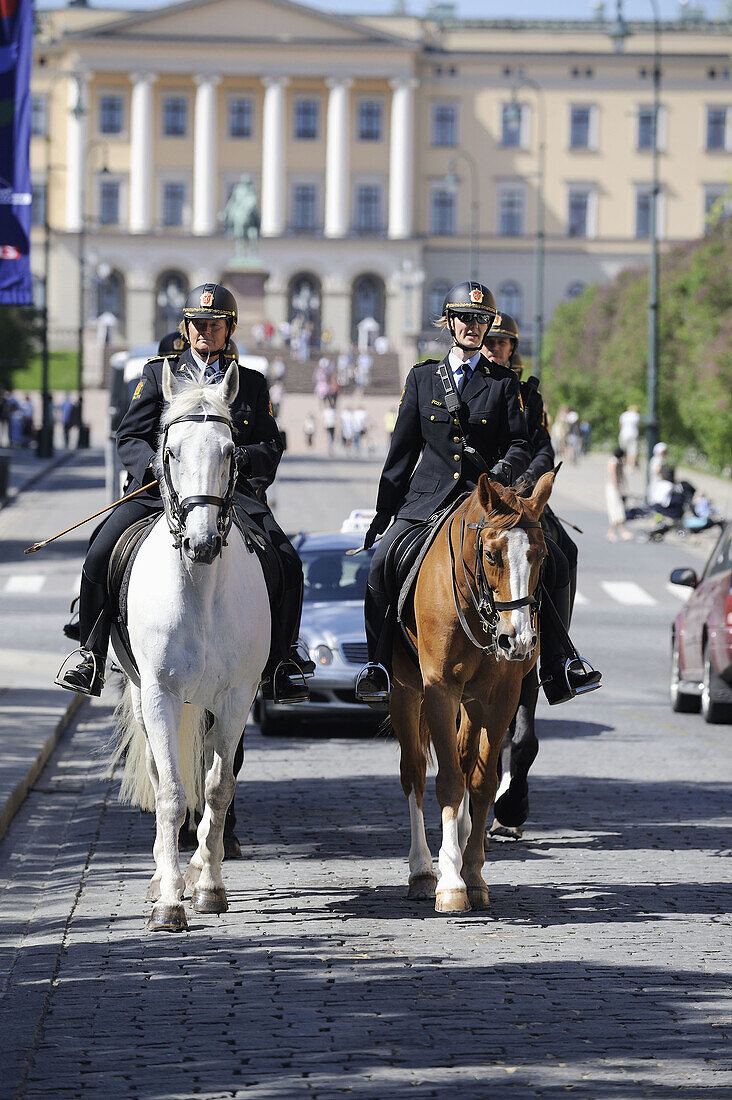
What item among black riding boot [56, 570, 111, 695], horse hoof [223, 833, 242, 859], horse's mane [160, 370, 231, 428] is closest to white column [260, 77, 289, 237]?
horse hoof [223, 833, 242, 859]

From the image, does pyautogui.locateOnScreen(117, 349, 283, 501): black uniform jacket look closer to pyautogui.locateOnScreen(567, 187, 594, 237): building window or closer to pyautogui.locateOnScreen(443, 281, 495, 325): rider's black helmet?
pyautogui.locateOnScreen(443, 281, 495, 325): rider's black helmet

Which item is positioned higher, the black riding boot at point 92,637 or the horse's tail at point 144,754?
the black riding boot at point 92,637

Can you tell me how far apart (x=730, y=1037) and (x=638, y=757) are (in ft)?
26.6

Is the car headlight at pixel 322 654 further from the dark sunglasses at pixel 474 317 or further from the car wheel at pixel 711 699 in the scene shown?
the dark sunglasses at pixel 474 317

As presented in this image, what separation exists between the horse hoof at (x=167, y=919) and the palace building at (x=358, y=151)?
370ft

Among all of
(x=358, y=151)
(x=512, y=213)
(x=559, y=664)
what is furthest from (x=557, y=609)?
(x=512, y=213)

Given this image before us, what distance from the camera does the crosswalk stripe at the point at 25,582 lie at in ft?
96.1

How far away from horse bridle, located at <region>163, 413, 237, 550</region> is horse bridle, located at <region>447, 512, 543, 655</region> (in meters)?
1.08

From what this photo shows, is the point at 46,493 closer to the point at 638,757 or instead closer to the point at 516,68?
the point at 638,757

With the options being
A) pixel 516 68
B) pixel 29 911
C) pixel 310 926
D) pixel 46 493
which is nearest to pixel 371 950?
pixel 310 926

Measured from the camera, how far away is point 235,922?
884 centimetres

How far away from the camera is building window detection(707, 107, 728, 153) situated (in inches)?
5118

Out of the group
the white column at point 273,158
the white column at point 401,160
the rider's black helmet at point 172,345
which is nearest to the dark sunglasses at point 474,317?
the rider's black helmet at point 172,345

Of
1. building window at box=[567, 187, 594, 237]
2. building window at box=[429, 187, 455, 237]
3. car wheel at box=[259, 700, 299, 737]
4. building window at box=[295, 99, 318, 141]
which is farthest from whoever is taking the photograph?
building window at box=[567, 187, 594, 237]
